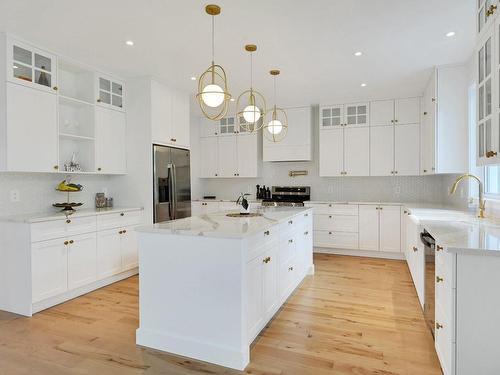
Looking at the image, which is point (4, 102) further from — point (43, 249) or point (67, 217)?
point (43, 249)

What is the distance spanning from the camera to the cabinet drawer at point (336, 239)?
514 centimetres

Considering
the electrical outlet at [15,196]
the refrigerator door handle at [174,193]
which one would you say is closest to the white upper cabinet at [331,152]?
the refrigerator door handle at [174,193]

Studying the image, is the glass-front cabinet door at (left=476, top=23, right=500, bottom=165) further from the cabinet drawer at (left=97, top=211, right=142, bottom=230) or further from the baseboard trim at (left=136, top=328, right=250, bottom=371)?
the cabinet drawer at (left=97, top=211, right=142, bottom=230)

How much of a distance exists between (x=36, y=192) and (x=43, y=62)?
1.40 m

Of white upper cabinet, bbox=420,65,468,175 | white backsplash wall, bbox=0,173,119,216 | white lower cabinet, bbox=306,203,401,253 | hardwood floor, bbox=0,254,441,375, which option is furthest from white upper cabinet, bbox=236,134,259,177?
white upper cabinet, bbox=420,65,468,175

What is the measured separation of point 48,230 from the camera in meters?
3.07

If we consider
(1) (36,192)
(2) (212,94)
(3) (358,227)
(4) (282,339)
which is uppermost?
(2) (212,94)

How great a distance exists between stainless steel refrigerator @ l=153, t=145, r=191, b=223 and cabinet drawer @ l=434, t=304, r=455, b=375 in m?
3.32

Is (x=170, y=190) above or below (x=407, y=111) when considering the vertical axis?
below

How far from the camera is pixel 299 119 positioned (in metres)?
5.64

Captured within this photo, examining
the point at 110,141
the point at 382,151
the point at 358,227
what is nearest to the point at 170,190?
the point at 110,141

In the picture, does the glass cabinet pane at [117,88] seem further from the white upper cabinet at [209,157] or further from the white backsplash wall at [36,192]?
the white upper cabinet at [209,157]

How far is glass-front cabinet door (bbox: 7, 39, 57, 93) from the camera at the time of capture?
9.78 feet

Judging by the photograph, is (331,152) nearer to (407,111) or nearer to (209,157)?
(407,111)
